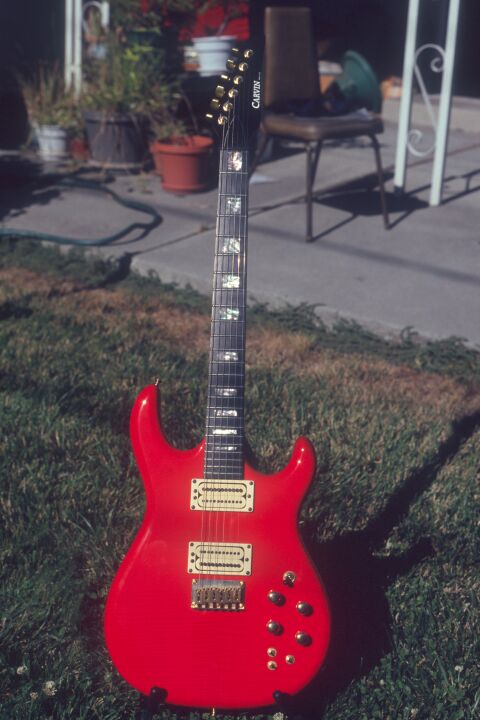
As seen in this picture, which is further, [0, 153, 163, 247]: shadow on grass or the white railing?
the white railing

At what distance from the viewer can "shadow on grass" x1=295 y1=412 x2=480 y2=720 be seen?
84.4 inches

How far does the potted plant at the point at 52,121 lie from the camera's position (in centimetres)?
729

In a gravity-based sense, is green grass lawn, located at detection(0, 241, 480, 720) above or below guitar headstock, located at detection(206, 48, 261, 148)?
below

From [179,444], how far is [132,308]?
1.44 meters

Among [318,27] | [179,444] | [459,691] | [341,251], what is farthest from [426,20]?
[459,691]

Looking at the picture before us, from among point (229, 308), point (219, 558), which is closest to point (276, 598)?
point (219, 558)

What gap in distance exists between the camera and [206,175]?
20.7 ft

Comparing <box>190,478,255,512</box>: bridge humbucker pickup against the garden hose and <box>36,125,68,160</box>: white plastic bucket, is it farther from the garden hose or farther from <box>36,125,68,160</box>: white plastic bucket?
<box>36,125,68,160</box>: white plastic bucket

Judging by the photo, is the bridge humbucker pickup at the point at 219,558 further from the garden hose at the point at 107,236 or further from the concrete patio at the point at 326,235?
the garden hose at the point at 107,236

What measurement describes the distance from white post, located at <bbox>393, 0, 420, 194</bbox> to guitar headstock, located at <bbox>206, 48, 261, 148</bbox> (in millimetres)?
4056

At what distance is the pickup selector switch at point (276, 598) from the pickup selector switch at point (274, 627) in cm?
5

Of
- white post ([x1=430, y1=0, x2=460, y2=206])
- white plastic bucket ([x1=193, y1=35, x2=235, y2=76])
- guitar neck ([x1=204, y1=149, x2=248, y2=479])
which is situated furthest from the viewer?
white plastic bucket ([x1=193, y1=35, x2=235, y2=76])

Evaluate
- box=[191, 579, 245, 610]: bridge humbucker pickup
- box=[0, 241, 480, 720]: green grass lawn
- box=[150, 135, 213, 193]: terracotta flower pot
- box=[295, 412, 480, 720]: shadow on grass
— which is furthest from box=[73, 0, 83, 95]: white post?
box=[191, 579, 245, 610]: bridge humbucker pickup

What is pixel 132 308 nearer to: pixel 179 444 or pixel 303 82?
pixel 179 444
